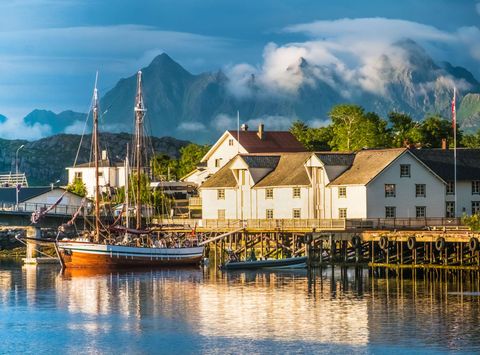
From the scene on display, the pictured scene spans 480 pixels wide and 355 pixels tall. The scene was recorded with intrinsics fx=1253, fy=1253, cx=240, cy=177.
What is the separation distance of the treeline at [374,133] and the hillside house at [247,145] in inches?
341

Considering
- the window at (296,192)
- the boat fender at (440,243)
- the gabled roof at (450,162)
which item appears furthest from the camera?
the window at (296,192)

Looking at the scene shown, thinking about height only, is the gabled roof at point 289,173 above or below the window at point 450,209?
above

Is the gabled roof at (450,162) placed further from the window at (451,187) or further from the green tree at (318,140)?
the green tree at (318,140)

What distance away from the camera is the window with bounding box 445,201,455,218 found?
11869 centimetres

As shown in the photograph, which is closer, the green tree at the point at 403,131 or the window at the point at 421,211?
the window at the point at 421,211

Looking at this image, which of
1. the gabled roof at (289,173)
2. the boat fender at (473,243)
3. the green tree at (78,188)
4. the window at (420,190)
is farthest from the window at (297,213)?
the green tree at (78,188)

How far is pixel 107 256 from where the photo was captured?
4483 inches

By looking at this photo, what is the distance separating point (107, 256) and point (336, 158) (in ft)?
78.6

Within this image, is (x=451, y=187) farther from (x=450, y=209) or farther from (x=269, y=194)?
(x=269, y=194)

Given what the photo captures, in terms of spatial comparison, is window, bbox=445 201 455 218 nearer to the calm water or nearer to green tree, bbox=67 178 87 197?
the calm water

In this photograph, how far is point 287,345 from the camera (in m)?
62.3

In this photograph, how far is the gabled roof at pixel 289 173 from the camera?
121m

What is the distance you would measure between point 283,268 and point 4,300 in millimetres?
29554

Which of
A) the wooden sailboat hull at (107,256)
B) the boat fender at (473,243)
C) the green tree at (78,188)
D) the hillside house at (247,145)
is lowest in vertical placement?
the wooden sailboat hull at (107,256)
